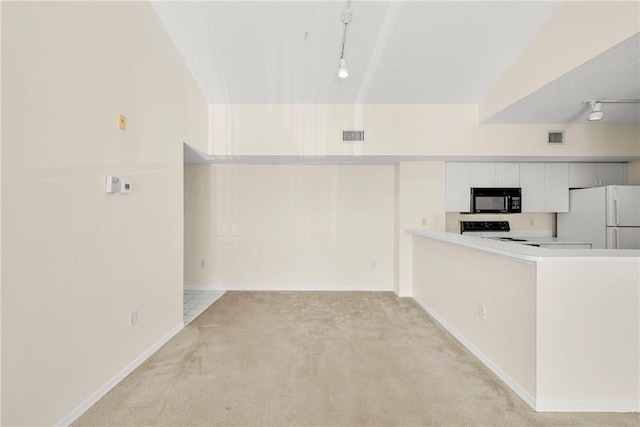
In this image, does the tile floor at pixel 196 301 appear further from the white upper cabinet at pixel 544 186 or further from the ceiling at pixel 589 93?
the white upper cabinet at pixel 544 186

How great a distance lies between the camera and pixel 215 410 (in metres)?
1.95

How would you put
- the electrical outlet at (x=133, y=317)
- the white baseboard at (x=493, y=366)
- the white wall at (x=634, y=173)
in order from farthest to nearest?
the white wall at (x=634, y=173)
the electrical outlet at (x=133, y=317)
the white baseboard at (x=493, y=366)

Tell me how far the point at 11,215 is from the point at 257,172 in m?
3.64

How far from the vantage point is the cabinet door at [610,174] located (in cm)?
458

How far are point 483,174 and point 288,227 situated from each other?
3209 mm

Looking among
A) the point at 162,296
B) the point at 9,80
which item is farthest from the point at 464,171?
the point at 9,80

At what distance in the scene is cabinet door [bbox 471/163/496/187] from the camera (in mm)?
4609

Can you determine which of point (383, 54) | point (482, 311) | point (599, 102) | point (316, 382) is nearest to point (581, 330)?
point (482, 311)

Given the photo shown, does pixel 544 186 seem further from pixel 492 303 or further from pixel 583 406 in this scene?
pixel 583 406

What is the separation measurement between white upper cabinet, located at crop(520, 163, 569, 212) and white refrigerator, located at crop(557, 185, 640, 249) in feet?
0.74

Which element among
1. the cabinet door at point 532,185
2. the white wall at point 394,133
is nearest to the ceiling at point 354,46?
the white wall at point 394,133

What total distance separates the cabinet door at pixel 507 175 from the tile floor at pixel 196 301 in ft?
15.4

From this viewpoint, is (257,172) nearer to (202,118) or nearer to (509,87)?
(202,118)

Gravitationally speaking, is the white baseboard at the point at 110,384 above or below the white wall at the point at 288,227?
below
